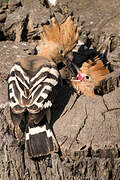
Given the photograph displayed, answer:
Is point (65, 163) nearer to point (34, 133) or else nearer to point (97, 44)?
point (34, 133)

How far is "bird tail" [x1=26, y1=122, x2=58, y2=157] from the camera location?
3055 mm

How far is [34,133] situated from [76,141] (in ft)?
1.21

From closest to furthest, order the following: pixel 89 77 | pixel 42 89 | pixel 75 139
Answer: pixel 75 139
pixel 42 89
pixel 89 77

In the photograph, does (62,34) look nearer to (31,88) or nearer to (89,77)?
(89,77)

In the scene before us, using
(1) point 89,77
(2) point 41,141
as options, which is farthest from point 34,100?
(1) point 89,77

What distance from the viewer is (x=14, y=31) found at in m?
4.59

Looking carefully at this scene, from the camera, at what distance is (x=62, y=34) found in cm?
432

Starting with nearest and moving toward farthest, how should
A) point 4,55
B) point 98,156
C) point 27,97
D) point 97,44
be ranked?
point 98,156
point 27,97
point 4,55
point 97,44

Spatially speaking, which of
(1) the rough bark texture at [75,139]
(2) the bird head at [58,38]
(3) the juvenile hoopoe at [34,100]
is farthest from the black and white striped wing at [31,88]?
(2) the bird head at [58,38]

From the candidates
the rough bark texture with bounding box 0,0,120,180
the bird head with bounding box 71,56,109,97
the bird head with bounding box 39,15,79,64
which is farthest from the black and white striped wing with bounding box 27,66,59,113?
the bird head with bounding box 39,15,79,64

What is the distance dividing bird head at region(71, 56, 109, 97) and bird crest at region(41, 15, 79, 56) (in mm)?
460

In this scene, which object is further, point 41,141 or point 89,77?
point 89,77

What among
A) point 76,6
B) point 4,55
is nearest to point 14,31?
point 4,55

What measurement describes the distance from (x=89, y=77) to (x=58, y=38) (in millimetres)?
788
